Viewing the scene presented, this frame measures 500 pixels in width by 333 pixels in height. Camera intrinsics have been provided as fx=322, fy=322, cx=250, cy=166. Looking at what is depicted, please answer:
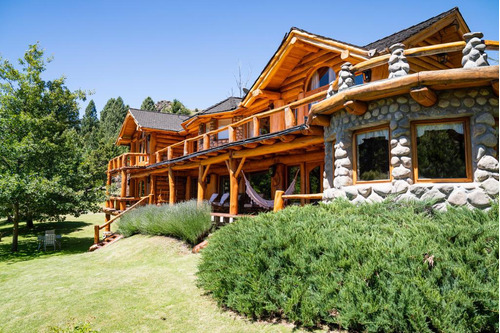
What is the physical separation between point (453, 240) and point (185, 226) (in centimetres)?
856

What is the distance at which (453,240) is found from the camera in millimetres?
4566

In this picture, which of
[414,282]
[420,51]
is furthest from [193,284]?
[420,51]

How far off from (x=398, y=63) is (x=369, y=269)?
4.63 m

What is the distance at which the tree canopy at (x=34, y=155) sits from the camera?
15727 mm

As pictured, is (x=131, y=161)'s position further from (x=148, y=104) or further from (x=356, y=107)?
(x=148, y=104)

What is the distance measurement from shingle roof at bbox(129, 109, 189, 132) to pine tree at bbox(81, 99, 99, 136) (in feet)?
135

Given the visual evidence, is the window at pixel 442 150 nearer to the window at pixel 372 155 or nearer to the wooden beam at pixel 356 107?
the window at pixel 372 155

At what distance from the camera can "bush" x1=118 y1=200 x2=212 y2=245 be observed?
446 inches

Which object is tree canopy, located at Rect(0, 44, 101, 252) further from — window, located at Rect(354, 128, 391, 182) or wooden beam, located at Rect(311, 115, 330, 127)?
window, located at Rect(354, 128, 391, 182)

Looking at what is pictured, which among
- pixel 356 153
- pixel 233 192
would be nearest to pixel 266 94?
pixel 233 192

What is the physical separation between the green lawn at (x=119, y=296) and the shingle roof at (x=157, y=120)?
40.7 ft

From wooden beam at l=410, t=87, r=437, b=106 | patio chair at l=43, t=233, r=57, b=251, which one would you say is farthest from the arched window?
patio chair at l=43, t=233, r=57, b=251

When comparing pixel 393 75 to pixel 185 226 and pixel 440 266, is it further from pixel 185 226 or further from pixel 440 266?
pixel 185 226

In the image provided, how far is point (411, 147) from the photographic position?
6.71 m
